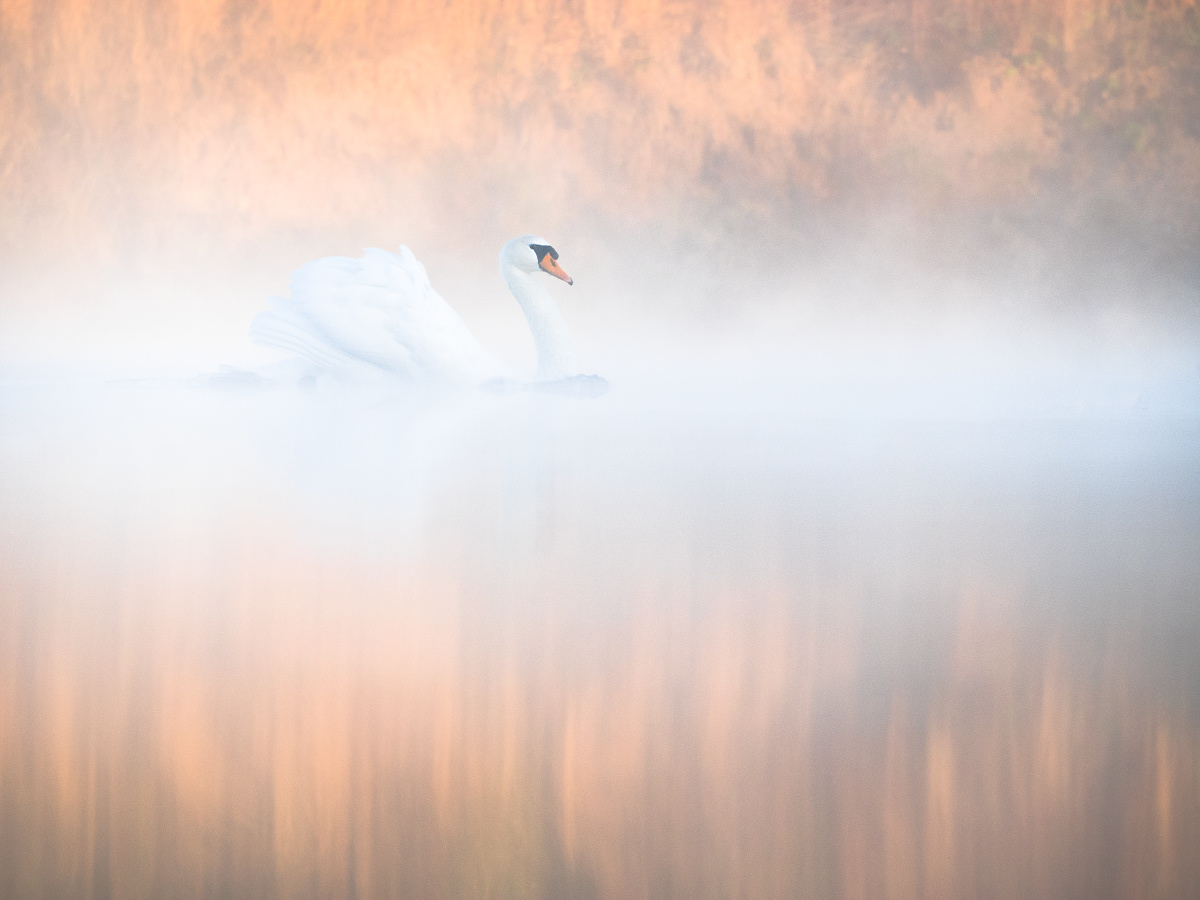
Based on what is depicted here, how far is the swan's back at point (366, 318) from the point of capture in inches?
134

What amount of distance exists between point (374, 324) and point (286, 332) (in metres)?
0.30

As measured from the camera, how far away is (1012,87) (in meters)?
5.29

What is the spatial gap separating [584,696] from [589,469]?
47.8 inches

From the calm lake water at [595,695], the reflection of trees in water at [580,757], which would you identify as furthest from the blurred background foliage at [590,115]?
the reflection of trees in water at [580,757]

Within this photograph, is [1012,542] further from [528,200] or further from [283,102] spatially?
[283,102]

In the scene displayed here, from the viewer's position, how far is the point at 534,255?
13.5 ft

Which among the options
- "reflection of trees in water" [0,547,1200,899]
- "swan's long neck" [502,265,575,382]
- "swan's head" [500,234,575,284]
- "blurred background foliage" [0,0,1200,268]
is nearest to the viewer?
"reflection of trees in water" [0,547,1200,899]

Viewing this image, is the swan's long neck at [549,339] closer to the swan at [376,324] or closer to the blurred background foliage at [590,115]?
the swan at [376,324]

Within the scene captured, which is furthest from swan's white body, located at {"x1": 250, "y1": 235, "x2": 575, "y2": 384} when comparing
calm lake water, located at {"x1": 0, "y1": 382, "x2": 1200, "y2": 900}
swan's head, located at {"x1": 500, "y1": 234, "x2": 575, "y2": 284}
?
calm lake water, located at {"x1": 0, "y1": 382, "x2": 1200, "y2": 900}

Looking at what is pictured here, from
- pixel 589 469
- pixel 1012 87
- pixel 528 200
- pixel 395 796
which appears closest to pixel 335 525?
pixel 589 469

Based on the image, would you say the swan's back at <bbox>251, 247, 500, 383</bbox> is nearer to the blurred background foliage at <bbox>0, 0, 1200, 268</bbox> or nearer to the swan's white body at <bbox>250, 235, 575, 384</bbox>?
the swan's white body at <bbox>250, 235, 575, 384</bbox>

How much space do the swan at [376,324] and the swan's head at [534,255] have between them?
50 cm

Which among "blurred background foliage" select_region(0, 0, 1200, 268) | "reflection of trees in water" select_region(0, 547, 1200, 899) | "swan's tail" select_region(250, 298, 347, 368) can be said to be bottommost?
"reflection of trees in water" select_region(0, 547, 1200, 899)

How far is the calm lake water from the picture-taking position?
55 centimetres
